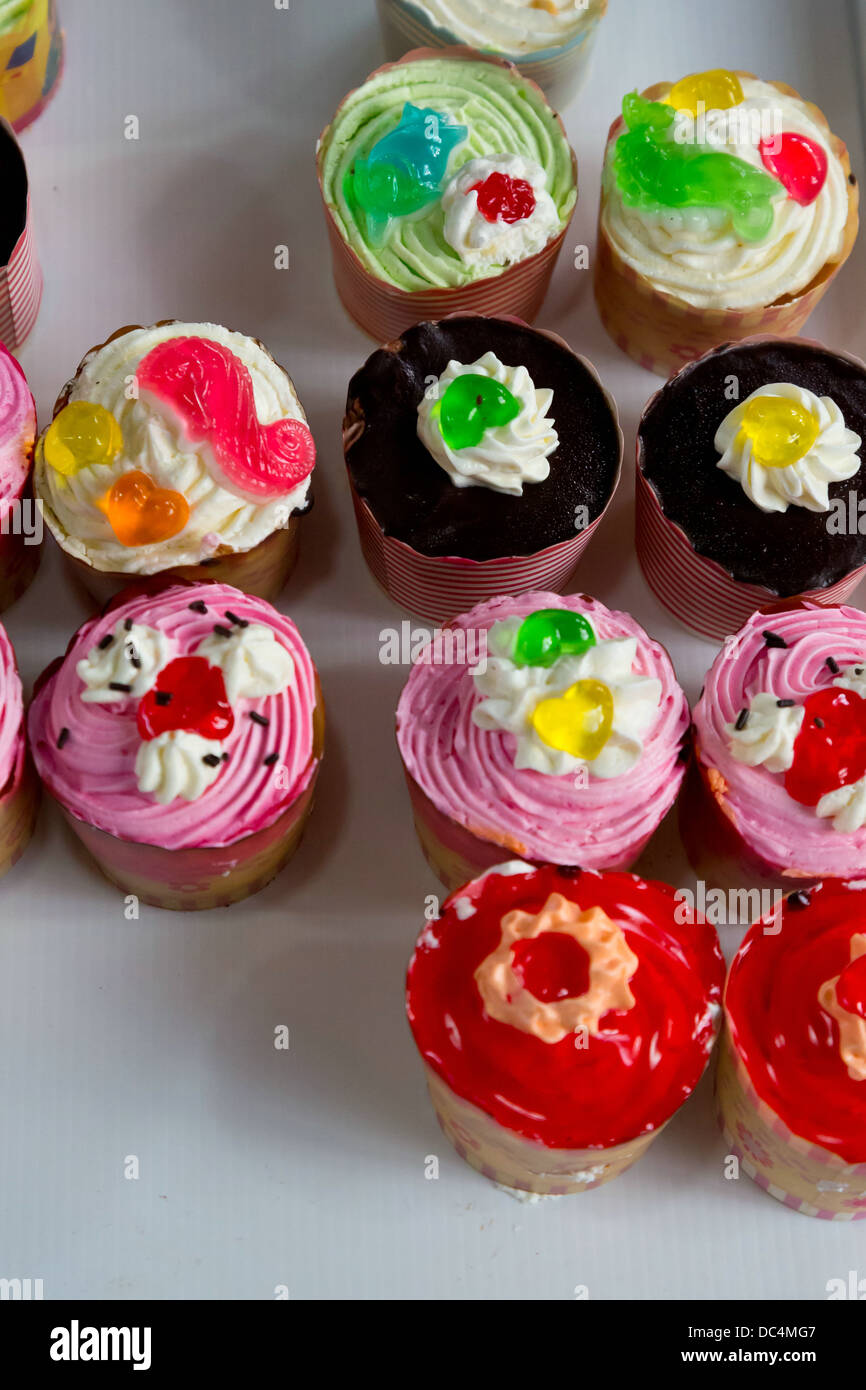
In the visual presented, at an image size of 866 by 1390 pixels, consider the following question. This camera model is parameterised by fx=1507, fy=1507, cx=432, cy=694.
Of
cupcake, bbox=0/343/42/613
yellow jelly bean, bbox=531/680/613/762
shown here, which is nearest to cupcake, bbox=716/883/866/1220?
yellow jelly bean, bbox=531/680/613/762

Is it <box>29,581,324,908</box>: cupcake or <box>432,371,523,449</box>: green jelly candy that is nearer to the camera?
<box>29,581,324,908</box>: cupcake

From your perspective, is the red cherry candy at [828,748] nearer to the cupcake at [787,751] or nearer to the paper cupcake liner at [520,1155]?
the cupcake at [787,751]

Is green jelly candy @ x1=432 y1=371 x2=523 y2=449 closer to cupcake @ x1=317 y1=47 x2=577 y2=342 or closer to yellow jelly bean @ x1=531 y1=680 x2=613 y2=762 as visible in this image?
cupcake @ x1=317 y1=47 x2=577 y2=342

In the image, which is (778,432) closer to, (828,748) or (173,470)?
(828,748)

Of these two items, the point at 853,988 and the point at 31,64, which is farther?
the point at 31,64

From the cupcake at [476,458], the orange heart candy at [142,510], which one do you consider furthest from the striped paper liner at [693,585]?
the orange heart candy at [142,510]

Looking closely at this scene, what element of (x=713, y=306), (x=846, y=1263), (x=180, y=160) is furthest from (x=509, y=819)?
(x=180, y=160)

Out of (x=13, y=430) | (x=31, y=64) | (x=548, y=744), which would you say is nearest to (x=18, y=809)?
(x=13, y=430)
